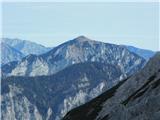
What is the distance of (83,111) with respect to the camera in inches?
5103

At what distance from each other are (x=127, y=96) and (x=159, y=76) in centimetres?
1591

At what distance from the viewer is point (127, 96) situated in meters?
117

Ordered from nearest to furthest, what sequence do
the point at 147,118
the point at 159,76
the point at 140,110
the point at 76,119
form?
1. the point at 147,118
2. the point at 140,110
3. the point at 159,76
4. the point at 76,119

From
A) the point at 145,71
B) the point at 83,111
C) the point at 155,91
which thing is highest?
the point at 155,91

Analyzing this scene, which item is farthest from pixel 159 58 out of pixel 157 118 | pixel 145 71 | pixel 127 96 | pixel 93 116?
pixel 157 118

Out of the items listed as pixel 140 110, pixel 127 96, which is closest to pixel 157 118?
pixel 140 110

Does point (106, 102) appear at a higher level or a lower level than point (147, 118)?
lower

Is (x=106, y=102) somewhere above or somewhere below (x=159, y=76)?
below

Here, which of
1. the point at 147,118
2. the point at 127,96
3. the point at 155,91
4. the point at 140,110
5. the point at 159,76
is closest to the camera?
the point at 147,118

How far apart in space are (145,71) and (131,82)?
247 inches

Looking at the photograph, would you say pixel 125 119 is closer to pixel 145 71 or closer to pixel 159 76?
pixel 159 76

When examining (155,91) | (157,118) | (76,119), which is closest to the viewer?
(157,118)

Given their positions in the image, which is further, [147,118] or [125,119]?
[125,119]

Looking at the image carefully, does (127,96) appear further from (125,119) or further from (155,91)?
(125,119)
